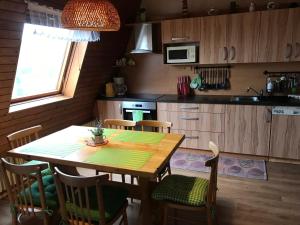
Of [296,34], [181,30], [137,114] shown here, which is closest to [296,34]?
[296,34]

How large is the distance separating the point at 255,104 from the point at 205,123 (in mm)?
737

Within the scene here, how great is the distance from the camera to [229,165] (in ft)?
11.5

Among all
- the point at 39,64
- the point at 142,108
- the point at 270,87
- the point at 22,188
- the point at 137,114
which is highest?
the point at 39,64

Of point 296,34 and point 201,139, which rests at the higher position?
point 296,34

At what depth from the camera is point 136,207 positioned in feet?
8.77

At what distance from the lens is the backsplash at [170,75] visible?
3.86m

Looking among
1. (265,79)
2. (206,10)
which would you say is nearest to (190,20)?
(206,10)

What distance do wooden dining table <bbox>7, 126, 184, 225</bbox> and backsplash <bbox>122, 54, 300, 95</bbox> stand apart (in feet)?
6.55

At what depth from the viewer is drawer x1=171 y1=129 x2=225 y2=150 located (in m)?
3.76

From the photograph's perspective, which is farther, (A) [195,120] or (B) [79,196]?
(A) [195,120]

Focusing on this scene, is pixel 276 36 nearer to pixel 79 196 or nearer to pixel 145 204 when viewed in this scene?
pixel 145 204

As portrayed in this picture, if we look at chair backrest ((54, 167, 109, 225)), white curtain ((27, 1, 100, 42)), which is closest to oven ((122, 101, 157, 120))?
white curtain ((27, 1, 100, 42))

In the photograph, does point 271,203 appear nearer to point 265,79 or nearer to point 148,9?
point 265,79

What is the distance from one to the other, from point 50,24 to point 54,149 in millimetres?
1374
